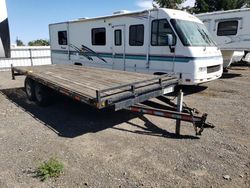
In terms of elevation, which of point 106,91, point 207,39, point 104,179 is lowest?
point 104,179

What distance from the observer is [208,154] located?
4391 millimetres

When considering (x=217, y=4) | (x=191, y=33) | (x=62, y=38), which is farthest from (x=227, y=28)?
(x=217, y=4)

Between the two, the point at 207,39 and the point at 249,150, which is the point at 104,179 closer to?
the point at 249,150

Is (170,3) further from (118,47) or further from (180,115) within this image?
(180,115)

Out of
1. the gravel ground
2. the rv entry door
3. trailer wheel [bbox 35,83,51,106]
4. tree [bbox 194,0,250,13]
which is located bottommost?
the gravel ground

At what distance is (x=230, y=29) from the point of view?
1327cm

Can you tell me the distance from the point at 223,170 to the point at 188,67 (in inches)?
170

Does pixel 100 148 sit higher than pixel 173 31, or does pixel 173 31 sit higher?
pixel 173 31

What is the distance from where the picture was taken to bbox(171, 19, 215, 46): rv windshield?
25.4ft

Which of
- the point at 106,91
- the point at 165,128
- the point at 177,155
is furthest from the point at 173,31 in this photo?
the point at 177,155

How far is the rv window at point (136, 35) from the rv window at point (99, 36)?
5.23 feet

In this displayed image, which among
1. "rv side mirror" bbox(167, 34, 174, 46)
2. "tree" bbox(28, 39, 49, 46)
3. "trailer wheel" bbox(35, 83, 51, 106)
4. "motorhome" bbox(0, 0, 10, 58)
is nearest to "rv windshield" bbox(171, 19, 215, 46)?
"rv side mirror" bbox(167, 34, 174, 46)

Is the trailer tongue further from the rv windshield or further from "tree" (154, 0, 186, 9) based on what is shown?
"tree" (154, 0, 186, 9)

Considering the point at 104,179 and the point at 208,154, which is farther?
the point at 208,154
